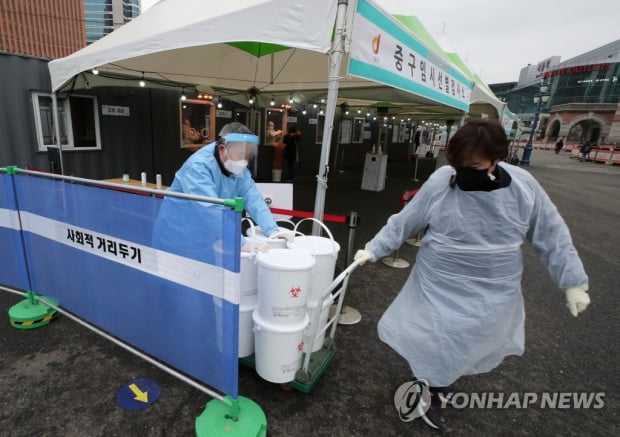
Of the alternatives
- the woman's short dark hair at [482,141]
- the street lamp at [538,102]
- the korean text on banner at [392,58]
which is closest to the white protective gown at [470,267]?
the woman's short dark hair at [482,141]

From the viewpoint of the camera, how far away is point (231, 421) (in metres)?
1.94

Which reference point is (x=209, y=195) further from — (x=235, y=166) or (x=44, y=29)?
(x=44, y=29)

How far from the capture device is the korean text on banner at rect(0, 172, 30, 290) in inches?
107

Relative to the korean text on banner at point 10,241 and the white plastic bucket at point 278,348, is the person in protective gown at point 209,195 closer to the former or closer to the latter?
the white plastic bucket at point 278,348

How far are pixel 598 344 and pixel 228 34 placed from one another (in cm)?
448

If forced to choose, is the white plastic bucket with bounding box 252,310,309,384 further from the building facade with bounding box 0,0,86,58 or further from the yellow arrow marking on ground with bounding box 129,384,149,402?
the building facade with bounding box 0,0,86,58

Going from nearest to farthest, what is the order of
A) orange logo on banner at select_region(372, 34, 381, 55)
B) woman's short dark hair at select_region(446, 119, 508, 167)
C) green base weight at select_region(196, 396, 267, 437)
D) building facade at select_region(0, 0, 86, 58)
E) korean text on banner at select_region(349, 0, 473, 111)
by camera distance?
woman's short dark hair at select_region(446, 119, 508, 167) → green base weight at select_region(196, 396, 267, 437) → korean text on banner at select_region(349, 0, 473, 111) → orange logo on banner at select_region(372, 34, 381, 55) → building facade at select_region(0, 0, 86, 58)

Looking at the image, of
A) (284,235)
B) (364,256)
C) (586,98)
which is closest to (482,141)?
(364,256)

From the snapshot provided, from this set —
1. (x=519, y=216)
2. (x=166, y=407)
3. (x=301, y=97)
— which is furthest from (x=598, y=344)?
(x=301, y=97)

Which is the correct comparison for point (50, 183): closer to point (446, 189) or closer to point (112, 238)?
point (112, 238)

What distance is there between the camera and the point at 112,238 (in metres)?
2.18

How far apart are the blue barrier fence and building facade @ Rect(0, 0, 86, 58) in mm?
69781

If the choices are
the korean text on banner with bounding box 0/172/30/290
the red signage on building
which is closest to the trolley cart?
the korean text on banner with bounding box 0/172/30/290

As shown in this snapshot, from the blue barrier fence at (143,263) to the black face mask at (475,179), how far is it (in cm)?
116
